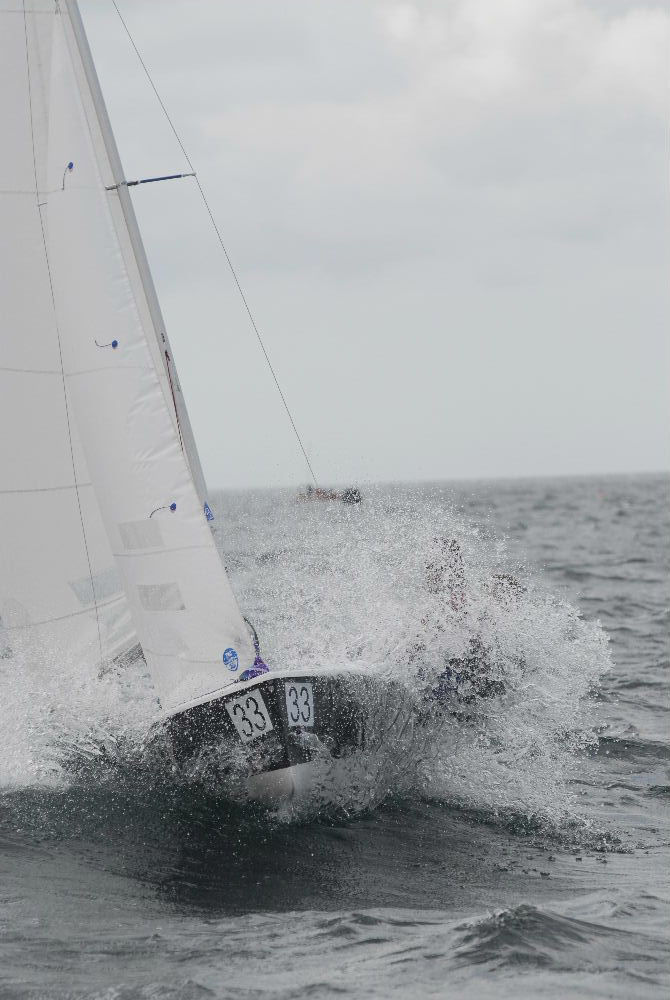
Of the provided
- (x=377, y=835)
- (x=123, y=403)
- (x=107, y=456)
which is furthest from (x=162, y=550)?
(x=377, y=835)

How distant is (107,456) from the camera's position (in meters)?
6.65

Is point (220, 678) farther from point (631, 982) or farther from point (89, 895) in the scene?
point (631, 982)

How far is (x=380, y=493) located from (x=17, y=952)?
6018 mm

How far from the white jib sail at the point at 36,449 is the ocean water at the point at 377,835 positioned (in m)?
0.36

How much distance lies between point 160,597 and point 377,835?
1.86 m

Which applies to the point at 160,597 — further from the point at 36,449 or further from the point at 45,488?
the point at 36,449

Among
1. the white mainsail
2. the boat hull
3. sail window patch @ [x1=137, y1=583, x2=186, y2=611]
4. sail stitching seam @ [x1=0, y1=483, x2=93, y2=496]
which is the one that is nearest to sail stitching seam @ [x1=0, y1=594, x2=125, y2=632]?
sail stitching seam @ [x1=0, y1=483, x2=93, y2=496]

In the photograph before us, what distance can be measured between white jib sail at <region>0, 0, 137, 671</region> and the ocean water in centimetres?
36

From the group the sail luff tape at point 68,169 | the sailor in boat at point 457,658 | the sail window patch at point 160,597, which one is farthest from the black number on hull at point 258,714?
the sail luff tape at point 68,169

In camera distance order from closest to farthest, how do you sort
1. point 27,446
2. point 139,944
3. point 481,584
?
1. point 139,944
2. point 27,446
3. point 481,584

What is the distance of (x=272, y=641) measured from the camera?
8430 mm

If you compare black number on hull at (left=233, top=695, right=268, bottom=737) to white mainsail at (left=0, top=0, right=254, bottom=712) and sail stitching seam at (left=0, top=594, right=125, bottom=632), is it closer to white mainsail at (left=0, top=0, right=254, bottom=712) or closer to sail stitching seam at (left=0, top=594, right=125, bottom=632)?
white mainsail at (left=0, top=0, right=254, bottom=712)

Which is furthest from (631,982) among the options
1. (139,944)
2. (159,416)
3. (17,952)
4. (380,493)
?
(380,493)

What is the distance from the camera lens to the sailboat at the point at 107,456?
637 cm
